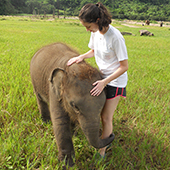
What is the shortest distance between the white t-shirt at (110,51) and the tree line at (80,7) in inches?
2618

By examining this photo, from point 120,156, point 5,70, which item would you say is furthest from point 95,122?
point 5,70

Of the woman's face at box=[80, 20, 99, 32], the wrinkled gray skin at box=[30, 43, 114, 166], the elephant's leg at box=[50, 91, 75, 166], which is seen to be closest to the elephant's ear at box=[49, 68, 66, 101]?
the wrinkled gray skin at box=[30, 43, 114, 166]

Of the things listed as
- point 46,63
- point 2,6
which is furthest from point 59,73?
point 2,6

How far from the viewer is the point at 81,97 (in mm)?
1684

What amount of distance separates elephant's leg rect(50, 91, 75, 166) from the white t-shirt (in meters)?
0.74

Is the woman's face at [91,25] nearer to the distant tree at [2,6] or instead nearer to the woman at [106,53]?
the woman at [106,53]

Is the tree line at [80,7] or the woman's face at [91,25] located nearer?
the woman's face at [91,25]

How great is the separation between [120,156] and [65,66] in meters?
1.48

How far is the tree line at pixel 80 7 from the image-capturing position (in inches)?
2751

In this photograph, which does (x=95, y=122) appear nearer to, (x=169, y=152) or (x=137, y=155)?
(x=137, y=155)

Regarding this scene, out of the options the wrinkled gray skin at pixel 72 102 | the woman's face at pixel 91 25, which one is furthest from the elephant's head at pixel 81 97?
the woman's face at pixel 91 25

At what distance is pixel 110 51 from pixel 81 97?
0.74 m

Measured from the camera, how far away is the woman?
1.86 metres

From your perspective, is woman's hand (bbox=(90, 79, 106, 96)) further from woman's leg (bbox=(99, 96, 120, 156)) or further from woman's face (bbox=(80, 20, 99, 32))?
woman's face (bbox=(80, 20, 99, 32))
